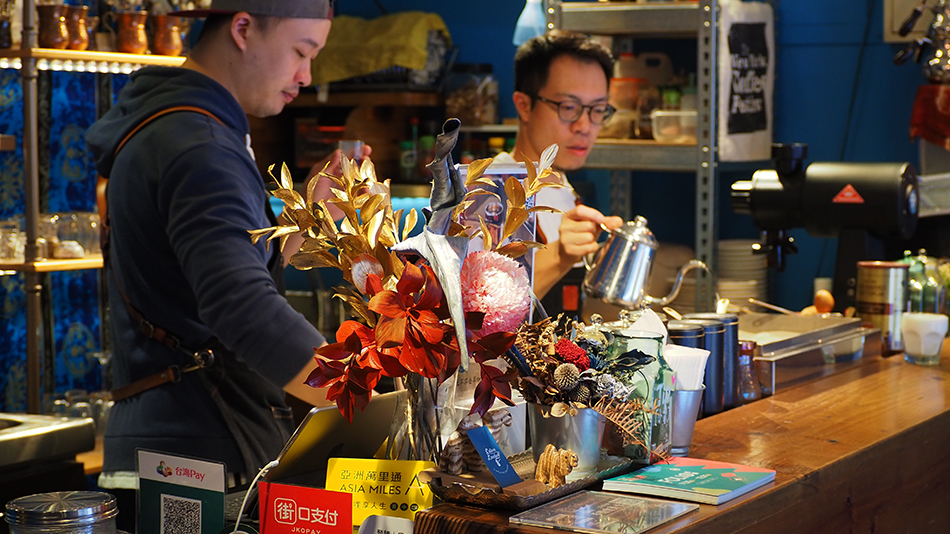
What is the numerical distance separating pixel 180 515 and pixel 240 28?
0.98 m

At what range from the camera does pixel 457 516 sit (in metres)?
1.14

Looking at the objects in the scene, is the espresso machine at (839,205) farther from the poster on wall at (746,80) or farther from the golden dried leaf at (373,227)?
the golden dried leaf at (373,227)

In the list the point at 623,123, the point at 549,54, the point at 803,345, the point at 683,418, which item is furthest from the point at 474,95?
the point at 683,418

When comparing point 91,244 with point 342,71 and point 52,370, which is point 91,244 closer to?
point 52,370

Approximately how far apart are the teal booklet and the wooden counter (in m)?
0.02

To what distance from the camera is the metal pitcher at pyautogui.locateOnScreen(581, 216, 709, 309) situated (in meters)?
2.16

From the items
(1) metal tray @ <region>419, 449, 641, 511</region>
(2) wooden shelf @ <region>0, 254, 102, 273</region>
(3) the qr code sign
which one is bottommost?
(3) the qr code sign

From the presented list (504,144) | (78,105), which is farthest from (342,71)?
(78,105)

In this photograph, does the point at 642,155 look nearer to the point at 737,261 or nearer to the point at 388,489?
the point at 737,261

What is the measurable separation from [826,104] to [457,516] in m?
3.01

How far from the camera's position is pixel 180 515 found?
4.17 ft

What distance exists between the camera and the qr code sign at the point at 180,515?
126 cm

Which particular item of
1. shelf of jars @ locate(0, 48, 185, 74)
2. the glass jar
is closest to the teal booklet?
the glass jar

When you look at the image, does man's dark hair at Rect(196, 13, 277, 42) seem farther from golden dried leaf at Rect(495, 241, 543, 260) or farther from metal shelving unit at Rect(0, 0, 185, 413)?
metal shelving unit at Rect(0, 0, 185, 413)
